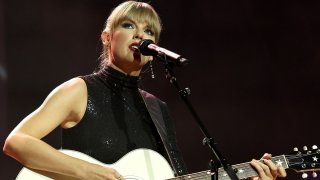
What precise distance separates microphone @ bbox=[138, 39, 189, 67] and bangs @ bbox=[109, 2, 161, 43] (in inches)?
11.6

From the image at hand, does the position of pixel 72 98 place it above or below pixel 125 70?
below

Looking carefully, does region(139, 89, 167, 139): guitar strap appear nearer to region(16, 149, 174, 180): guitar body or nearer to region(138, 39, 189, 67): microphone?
region(16, 149, 174, 180): guitar body

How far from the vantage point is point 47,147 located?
2.30m

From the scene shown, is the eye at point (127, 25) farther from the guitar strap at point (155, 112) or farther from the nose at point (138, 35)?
the guitar strap at point (155, 112)

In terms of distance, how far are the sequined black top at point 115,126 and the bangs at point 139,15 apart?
0.28 m

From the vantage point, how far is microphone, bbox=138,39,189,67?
213 cm

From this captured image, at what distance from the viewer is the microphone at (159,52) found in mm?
2131

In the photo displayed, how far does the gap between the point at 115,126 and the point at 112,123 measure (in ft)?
0.07

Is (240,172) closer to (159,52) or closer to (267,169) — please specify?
(267,169)

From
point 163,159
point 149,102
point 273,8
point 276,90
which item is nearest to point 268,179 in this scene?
point 163,159

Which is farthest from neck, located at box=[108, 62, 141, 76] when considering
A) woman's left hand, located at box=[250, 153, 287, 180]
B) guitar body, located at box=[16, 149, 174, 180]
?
woman's left hand, located at box=[250, 153, 287, 180]

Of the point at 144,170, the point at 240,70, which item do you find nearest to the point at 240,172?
the point at 144,170

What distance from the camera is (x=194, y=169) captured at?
14.4 feet

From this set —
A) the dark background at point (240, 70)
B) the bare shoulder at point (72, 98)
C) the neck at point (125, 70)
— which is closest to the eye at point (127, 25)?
the neck at point (125, 70)
